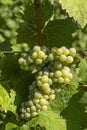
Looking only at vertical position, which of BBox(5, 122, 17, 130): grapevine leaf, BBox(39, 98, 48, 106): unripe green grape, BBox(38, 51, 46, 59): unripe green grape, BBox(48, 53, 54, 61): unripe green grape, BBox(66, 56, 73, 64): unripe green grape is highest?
BBox(38, 51, 46, 59): unripe green grape

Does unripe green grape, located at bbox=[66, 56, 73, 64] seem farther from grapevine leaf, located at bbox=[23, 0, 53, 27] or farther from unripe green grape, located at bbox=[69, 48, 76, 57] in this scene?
grapevine leaf, located at bbox=[23, 0, 53, 27]

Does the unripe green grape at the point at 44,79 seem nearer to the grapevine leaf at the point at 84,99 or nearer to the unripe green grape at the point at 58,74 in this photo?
the unripe green grape at the point at 58,74

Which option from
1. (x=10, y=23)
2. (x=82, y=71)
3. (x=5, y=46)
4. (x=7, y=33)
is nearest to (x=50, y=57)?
(x=5, y=46)

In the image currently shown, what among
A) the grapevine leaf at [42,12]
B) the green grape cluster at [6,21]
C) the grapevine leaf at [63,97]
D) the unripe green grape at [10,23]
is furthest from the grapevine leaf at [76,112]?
the unripe green grape at [10,23]

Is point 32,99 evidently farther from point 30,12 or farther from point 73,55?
point 30,12

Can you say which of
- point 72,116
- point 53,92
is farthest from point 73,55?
point 72,116

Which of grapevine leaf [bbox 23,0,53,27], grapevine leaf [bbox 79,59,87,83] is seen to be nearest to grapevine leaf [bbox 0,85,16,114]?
grapevine leaf [bbox 23,0,53,27]
